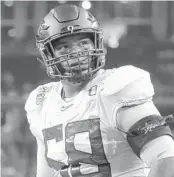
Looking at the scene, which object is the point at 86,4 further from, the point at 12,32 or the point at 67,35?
the point at 67,35

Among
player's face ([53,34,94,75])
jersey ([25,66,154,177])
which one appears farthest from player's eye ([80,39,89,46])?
jersey ([25,66,154,177])

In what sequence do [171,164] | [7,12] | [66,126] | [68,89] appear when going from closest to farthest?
[171,164]
[66,126]
[68,89]
[7,12]

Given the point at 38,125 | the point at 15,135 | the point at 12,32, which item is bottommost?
the point at 15,135

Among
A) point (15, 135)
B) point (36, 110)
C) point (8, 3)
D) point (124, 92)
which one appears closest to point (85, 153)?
point (124, 92)

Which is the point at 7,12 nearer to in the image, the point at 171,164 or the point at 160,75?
the point at 160,75

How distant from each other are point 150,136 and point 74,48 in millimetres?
389

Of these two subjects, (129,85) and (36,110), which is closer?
(129,85)

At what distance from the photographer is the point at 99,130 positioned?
1.45 metres

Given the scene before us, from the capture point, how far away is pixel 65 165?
1544 millimetres

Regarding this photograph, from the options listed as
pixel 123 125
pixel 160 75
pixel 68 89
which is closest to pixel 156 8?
pixel 160 75

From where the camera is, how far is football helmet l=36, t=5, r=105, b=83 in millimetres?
1583

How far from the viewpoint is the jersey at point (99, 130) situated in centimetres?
142

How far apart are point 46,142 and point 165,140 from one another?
41 centimetres

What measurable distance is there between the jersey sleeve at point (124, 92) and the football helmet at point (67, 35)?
0.14 metres
